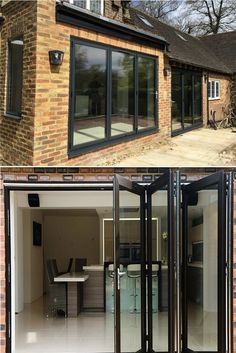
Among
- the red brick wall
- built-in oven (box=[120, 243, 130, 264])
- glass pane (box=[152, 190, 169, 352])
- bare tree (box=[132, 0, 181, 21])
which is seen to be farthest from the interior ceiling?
bare tree (box=[132, 0, 181, 21])

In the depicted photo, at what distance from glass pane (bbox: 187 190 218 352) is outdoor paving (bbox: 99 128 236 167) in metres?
1.17

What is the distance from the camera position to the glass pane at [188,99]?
2938 mm

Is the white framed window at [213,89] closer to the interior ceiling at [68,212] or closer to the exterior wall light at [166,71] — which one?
the exterior wall light at [166,71]

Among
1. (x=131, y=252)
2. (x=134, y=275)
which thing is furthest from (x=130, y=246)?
(x=134, y=275)

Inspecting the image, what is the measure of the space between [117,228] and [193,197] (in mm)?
839

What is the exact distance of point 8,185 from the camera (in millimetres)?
3699

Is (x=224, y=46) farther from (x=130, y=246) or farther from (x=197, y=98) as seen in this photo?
(x=130, y=246)

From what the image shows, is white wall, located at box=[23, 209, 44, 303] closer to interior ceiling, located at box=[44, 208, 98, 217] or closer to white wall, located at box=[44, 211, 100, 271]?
interior ceiling, located at box=[44, 208, 98, 217]

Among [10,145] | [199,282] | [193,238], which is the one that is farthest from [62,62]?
[199,282]

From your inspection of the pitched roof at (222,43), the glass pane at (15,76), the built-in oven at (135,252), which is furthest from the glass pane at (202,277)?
the glass pane at (15,76)

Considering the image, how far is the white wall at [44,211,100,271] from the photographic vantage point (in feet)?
30.6

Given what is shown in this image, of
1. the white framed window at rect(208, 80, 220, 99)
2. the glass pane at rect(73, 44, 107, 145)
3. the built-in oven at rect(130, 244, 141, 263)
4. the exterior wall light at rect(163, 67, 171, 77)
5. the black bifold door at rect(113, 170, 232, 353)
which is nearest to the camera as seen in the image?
the glass pane at rect(73, 44, 107, 145)

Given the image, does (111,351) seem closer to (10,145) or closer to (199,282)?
(199,282)

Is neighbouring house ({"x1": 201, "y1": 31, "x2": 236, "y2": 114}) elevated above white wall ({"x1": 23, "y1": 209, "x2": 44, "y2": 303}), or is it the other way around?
neighbouring house ({"x1": 201, "y1": 31, "x2": 236, "y2": 114})
